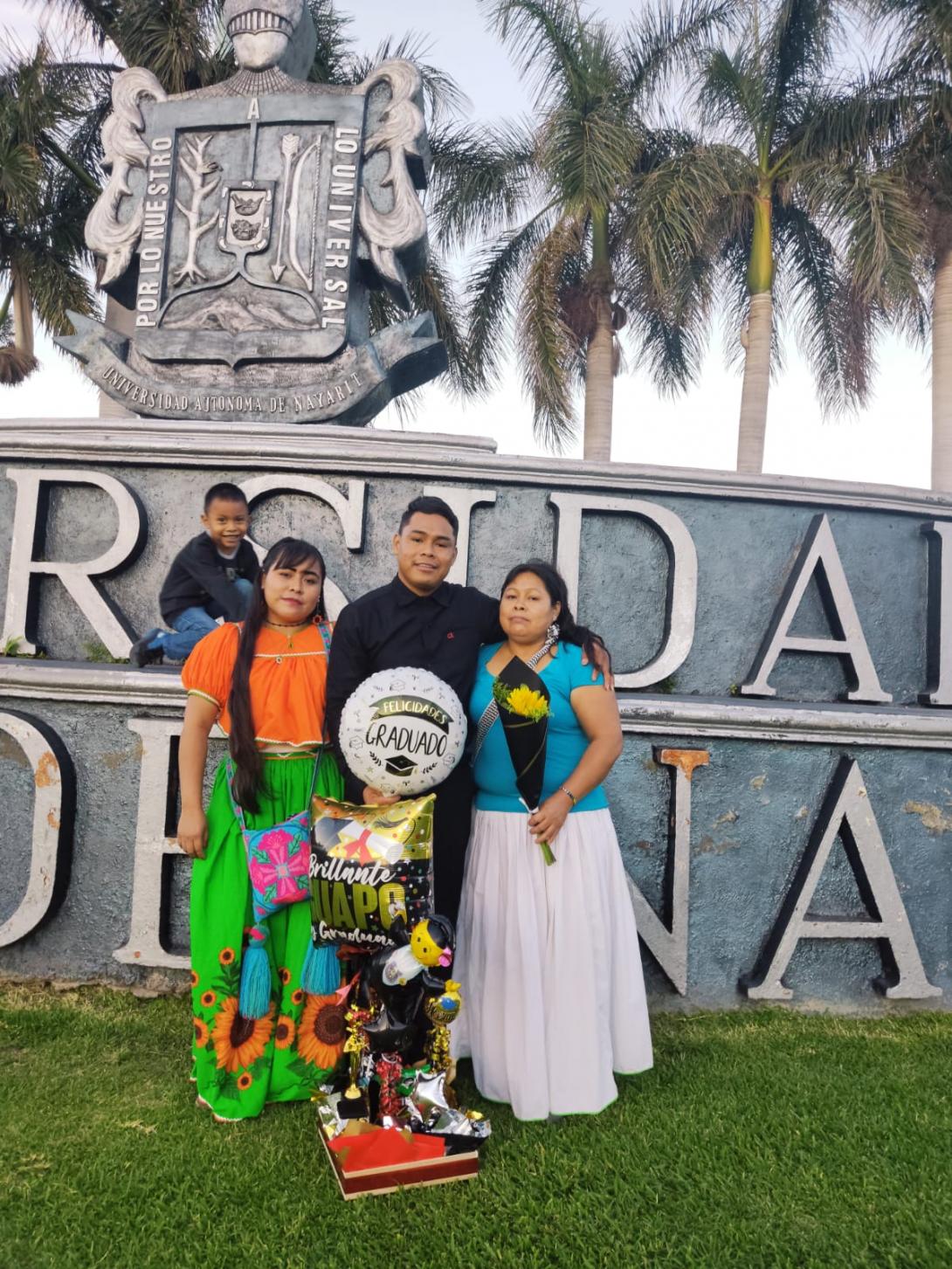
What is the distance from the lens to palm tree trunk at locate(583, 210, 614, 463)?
1277cm

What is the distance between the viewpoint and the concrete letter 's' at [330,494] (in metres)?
3.80

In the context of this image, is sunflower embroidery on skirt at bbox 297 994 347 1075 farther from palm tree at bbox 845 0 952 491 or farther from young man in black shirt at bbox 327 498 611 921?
palm tree at bbox 845 0 952 491

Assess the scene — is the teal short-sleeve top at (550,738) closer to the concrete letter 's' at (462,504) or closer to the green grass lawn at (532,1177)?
the green grass lawn at (532,1177)

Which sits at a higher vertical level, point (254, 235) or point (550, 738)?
point (254, 235)

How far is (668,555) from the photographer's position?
3818 millimetres

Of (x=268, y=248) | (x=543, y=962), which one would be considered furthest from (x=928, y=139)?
(x=543, y=962)

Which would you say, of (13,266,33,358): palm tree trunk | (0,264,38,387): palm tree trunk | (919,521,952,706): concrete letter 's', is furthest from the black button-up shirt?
(0,264,38,387): palm tree trunk

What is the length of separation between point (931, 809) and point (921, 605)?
0.88m

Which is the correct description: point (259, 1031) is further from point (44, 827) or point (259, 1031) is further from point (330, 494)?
point (330, 494)

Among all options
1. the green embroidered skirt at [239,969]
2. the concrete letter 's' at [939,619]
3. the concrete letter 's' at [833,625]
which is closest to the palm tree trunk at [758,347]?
the concrete letter 's' at [939,619]

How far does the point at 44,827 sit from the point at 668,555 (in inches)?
108

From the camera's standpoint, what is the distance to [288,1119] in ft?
8.36

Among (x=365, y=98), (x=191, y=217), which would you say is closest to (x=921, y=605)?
(x=365, y=98)

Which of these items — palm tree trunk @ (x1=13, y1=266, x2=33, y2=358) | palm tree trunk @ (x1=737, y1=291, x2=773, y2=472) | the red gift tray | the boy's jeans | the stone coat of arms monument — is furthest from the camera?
palm tree trunk @ (x1=13, y1=266, x2=33, y2=358)
